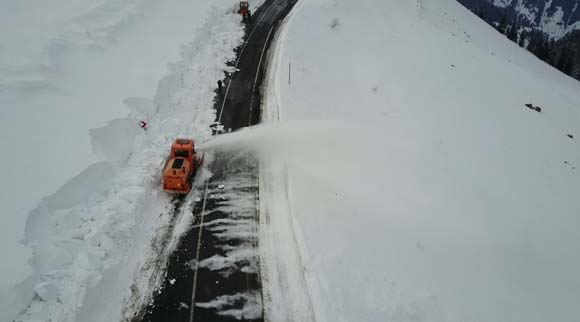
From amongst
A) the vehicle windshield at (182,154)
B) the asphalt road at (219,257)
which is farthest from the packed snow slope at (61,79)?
the asphalt road at (219,257)

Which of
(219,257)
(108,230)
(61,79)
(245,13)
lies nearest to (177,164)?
(108,230)

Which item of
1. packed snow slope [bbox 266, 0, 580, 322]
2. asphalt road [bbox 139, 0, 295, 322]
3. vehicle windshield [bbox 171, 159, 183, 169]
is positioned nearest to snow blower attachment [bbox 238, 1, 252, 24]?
packed snow slope [bbox 266, 0, 580, 322]

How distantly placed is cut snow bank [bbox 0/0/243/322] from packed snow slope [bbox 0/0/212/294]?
0.62 meters

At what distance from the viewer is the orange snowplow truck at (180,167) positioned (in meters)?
19.4

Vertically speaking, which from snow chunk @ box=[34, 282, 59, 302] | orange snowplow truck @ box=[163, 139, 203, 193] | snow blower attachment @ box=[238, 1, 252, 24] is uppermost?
snow blower attachment @ box=[238, 1, 252, 24]

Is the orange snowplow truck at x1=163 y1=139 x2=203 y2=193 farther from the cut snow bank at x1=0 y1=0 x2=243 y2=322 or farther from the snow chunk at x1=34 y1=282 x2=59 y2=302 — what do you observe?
the snow chunk at x1=34 y1=282 x2=59 y2=302

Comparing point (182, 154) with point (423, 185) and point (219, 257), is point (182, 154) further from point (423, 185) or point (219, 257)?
point (423, 185)

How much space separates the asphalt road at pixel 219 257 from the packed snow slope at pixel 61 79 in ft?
17.4

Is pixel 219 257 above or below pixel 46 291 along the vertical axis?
above

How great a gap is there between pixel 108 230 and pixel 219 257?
16.3 feet

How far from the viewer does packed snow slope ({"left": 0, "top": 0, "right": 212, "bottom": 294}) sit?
1712 cm

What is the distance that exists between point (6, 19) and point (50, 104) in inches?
501

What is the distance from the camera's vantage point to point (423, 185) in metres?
22.3

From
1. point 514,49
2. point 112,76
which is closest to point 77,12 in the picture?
point 112,76
